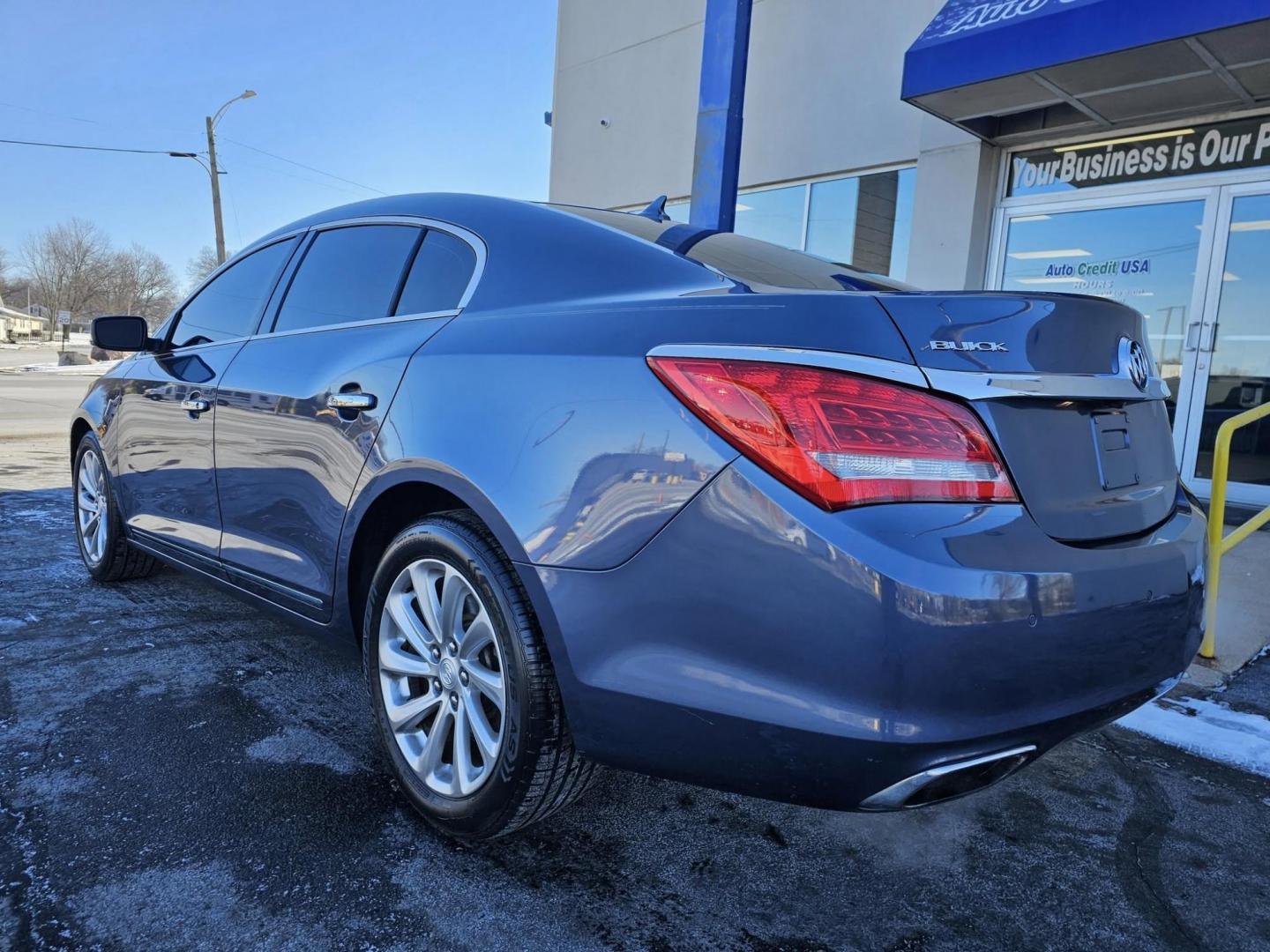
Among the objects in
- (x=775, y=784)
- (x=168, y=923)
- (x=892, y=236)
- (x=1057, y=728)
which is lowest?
(x=168, y=923)

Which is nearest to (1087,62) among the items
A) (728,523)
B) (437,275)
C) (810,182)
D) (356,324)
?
(810,182)

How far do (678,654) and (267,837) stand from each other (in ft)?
3.74

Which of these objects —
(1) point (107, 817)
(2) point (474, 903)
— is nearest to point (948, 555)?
(2) point (474, 903)

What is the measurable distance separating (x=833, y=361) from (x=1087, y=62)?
529 cm

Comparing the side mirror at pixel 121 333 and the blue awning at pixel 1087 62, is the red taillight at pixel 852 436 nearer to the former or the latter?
the side mirror at pixel 121 333

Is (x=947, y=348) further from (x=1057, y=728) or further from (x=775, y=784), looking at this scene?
(x=775, y=784)

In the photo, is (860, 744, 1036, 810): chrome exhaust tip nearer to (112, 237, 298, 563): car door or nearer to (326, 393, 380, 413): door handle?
(326, 393, 380, 413): door handle

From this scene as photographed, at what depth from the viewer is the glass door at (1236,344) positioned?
246 inches

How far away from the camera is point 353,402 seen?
2299mm

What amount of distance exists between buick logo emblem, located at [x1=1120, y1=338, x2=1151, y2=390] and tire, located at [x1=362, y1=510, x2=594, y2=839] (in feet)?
4.44

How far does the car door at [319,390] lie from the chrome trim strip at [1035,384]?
1290 mm

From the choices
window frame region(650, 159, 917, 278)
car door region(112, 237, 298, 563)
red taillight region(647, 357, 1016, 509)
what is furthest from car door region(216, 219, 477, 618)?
window frame region(650, 159, 917, 278)

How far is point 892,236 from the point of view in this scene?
328 inches

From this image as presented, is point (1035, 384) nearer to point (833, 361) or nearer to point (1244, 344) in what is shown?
point (833, 361)
